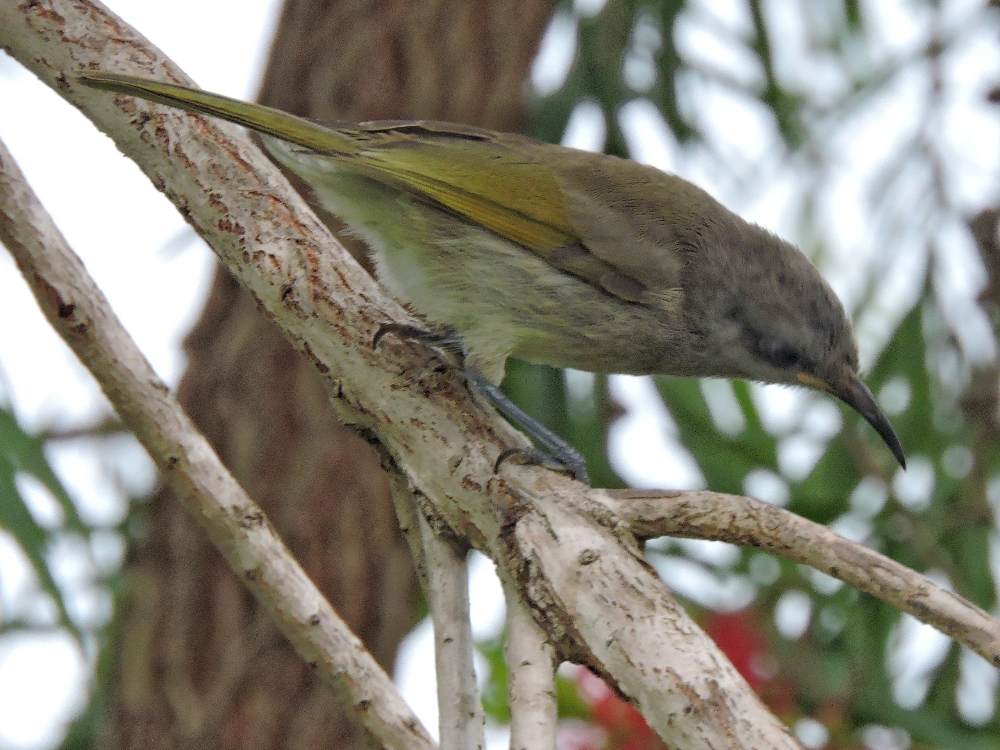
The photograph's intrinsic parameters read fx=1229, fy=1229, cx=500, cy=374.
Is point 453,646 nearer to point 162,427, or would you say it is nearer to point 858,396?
point 162,427

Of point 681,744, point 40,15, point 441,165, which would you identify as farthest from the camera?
point 441,165

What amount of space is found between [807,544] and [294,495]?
320 cm

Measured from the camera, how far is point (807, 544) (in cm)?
204

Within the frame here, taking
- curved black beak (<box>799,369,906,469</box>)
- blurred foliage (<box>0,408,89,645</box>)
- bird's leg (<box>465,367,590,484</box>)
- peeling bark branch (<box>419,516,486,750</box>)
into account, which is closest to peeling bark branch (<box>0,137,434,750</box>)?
peeling bark branch (<box>419,516,486,750</box>)

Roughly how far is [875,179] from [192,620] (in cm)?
319

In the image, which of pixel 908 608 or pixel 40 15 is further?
pixel 40 15

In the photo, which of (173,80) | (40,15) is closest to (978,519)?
(173,80)

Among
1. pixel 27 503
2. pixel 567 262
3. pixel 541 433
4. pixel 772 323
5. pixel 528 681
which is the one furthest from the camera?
pixel 772 323

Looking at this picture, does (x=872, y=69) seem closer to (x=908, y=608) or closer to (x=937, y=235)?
(x=937, y=235)

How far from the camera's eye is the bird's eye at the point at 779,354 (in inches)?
130

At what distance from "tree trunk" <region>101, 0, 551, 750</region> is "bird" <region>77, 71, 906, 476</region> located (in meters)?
1.66

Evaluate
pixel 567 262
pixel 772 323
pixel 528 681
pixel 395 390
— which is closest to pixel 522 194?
pixel 567 262

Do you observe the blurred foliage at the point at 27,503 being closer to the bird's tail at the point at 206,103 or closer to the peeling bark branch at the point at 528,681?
the bird's tail at the point at 206,103

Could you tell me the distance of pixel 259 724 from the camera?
4777mm
